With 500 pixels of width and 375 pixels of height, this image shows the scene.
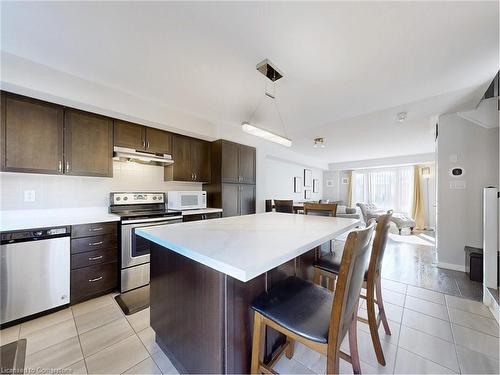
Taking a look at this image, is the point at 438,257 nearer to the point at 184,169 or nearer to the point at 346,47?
the point at 346,47

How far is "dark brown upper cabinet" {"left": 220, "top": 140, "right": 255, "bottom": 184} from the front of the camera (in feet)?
11.7

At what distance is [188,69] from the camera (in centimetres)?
202

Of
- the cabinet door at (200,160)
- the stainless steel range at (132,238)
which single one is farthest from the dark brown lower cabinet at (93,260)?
the cabinet door at (200,160)

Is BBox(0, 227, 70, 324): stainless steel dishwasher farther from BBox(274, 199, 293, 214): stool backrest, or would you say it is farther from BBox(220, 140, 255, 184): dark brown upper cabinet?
BBox(274, 199, 293, 214): stool backrest

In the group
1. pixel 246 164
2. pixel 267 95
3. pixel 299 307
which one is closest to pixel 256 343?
pixel 299 307

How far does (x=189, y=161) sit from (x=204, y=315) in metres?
2.76

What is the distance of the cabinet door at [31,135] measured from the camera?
6.25ft

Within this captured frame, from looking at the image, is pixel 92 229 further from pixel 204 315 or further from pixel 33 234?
pixel 204 315

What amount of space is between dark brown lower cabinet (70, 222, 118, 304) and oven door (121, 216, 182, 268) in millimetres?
99

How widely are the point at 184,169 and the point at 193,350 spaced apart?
266cm

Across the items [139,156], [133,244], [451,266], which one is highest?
[139,156]

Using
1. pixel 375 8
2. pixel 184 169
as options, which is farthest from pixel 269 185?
pixel 375 8

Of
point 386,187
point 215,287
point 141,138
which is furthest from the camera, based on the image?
point 386,187

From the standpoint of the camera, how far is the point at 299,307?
3.28ft
